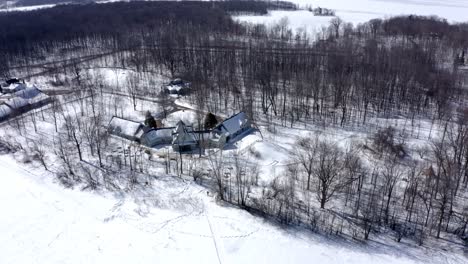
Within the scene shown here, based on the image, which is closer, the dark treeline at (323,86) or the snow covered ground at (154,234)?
the snow covered ground at (154,234)

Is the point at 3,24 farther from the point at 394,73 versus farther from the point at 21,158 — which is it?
the point at 394,73

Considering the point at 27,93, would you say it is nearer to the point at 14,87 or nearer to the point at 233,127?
the point at 14,87

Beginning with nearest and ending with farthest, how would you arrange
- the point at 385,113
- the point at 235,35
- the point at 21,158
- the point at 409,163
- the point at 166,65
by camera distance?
1. the point at 409,163
2. the point at 21,158
3. the point at 385,113
4. the point at 166,65
5. the point at 235,35

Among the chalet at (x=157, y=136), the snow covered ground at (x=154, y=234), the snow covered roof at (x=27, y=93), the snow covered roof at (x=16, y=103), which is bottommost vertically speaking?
the snow covered ground at (x=154, y=234)

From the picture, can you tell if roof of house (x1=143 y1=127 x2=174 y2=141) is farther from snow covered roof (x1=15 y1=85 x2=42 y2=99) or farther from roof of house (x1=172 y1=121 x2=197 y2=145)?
snow covered roof (x1=15 y1=85 x2=42 y2=99)

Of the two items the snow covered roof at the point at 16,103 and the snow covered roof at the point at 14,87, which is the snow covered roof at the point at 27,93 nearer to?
the snow covered roof at the point at 16,103

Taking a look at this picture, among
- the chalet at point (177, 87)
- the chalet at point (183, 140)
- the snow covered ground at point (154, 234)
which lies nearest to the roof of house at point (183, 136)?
the chalet at point (183, 140)

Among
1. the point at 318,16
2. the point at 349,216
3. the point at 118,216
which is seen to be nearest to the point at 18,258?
the point at 118,216
